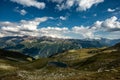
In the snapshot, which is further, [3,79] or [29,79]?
[3,79]

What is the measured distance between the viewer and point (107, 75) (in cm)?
4853

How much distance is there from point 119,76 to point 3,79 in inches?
1040

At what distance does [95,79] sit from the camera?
44.9 m

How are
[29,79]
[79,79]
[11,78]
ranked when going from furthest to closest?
[11,78], [29,79], [79,79]

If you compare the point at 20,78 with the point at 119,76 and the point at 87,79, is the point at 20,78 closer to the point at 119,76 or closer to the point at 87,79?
the point at 87,79

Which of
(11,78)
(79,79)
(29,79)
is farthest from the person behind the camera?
(11,78)

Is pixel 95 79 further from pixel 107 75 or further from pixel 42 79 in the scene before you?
pixel 42 79

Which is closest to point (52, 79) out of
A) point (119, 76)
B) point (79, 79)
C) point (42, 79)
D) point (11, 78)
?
point (42, 79)

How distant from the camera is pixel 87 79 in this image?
45.2 m

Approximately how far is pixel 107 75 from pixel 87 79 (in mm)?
5744

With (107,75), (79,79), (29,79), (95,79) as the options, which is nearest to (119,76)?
(107,75)

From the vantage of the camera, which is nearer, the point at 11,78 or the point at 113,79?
the point at 113,79

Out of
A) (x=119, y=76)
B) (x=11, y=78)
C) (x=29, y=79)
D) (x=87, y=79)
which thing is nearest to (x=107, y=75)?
(x=119, y=76)

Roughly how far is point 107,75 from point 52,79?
38.3 feet
